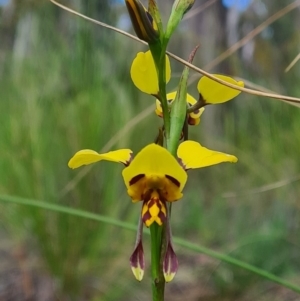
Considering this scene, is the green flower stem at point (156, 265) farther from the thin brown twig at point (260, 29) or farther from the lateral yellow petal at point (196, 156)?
the thin brown twig at point (260, 29)

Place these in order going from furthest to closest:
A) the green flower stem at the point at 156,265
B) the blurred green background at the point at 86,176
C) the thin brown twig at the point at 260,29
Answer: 1. the blurred green background at the point at 86,176
2. the thin brown twig at the point at 260,29
3. the green flower stem at the point at 156,265

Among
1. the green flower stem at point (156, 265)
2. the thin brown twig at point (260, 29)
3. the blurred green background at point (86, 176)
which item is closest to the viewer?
the green flower stem at point (156, 265)

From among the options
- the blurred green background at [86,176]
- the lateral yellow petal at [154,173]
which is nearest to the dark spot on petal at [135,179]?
the lateral yellow petal at [154,173]

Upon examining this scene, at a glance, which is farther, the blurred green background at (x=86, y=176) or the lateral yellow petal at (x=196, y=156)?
the blurred green background at (x=86, y=176)

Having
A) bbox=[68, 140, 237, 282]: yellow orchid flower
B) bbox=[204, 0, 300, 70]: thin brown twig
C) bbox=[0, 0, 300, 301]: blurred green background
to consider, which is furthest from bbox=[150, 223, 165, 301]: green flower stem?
bbox=[0, 0, 300, 301]: blurred green background

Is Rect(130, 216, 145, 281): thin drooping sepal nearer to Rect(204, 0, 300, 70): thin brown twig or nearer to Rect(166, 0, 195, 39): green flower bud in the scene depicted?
Rect(166, 0, 195, 39): green flower bud

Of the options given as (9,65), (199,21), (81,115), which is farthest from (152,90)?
(199,21)
